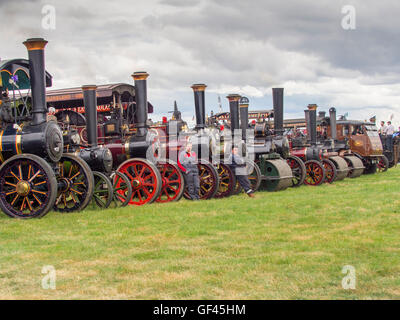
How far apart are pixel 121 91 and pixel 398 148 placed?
11.3m

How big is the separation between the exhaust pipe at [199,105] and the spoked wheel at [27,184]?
4.29 metres

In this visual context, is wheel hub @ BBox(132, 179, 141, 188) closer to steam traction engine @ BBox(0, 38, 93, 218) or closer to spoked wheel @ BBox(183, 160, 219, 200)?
steam traction engine @ BBox(0, 38, 93, 218)

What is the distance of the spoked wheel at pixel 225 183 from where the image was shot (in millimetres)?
9508

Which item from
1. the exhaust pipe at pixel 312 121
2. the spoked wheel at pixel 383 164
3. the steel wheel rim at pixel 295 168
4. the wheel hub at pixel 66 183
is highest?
the exhaust pipe at pixel 312 121

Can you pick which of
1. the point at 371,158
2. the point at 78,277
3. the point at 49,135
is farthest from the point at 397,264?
the point at 371,158

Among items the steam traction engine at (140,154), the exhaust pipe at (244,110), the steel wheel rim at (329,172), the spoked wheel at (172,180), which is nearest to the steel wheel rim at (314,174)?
the steel wheel rim at (329,172)

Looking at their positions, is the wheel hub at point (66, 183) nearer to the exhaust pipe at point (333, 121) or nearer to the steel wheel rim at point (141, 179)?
the steel wheel rim at point (141, 179)

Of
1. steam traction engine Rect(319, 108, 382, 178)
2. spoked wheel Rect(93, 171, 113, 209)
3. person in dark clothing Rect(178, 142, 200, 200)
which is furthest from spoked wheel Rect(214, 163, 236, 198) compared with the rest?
steam traction engine Rect(319, 108, 382, 178)

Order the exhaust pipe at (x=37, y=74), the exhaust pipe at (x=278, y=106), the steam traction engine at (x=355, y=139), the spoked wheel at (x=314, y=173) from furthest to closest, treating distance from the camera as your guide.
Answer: the steam traction engine at (x=355, y=139) → the spoked wheel at (x=314, y=173) → the exhaust pipe at (x=278, y=106) → the exhaust pipe at (x=37, y=74)

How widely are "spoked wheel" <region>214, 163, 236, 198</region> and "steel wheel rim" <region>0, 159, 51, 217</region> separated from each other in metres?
3.96

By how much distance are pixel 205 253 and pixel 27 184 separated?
260 cm

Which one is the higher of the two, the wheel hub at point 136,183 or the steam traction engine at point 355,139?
the steam traction engine at point 355,139

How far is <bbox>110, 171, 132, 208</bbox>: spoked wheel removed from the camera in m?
7.56

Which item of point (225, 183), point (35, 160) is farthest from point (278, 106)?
point (35, 160)
